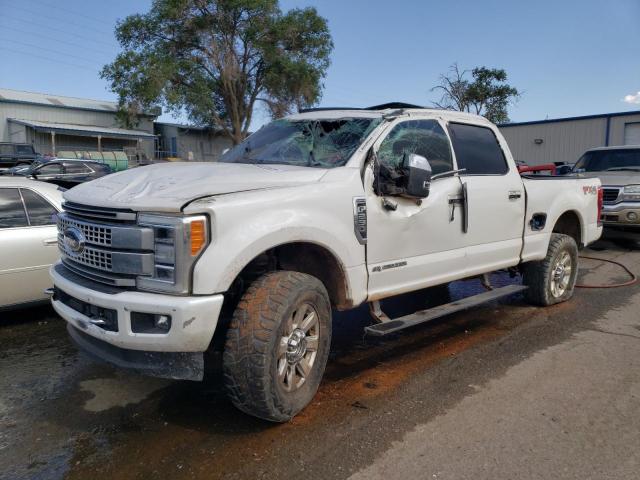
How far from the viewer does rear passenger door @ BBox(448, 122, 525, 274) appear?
4.74 meters

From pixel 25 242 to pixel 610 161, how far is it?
11.1m

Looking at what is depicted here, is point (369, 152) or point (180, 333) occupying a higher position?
point (369, 152)

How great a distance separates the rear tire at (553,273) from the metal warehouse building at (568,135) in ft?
66.5

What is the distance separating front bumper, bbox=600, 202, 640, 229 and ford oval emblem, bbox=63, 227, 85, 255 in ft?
31.6

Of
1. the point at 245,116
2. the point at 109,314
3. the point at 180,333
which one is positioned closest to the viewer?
the point at 180,333

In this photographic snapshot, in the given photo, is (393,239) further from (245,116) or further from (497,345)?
(245,116)

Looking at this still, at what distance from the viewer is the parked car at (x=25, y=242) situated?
16.6 ft

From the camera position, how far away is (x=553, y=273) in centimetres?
604

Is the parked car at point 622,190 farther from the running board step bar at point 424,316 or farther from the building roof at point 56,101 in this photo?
the building roof at point 56,101

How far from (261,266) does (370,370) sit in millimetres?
1340

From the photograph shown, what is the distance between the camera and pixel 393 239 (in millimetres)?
3965

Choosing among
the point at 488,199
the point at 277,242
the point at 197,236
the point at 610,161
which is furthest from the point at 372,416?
the point at 610,161

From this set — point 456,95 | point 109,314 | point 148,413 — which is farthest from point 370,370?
point 456,95

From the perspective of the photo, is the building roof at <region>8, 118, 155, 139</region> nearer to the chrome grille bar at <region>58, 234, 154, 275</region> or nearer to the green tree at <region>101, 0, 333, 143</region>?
the green tree at <region>101, 0, 333, 143</region>
